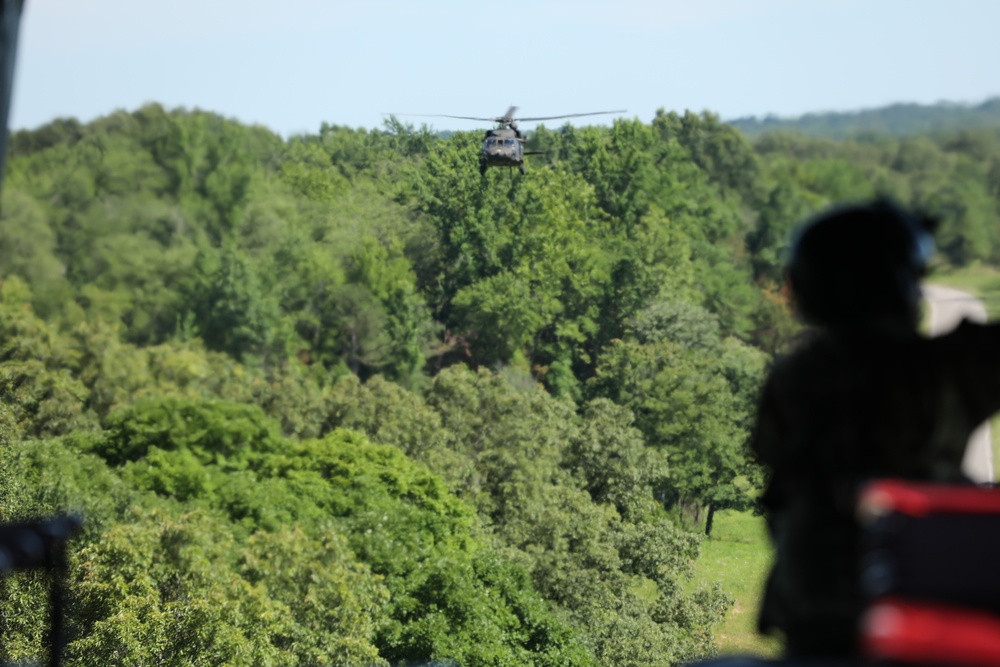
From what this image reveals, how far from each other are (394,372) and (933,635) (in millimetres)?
53382

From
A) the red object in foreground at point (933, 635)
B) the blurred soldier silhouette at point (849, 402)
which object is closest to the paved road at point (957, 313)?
the blurred soldier silhouette at point (849, 402)

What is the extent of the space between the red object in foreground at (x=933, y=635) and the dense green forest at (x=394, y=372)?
10.3 ft

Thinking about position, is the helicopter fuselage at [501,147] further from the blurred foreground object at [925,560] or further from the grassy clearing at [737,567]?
the blurred foreground object at [925,560]

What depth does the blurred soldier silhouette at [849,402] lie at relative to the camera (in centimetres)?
176

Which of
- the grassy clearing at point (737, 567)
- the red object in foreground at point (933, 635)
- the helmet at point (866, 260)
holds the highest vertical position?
the helmet at point (866, 260)

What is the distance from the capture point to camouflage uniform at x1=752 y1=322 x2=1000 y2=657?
1.75 metres

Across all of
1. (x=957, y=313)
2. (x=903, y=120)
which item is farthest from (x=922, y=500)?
(x=903, y=120)

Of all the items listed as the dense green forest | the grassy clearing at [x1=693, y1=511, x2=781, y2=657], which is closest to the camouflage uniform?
the dense green forest

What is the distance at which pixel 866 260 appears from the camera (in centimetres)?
186

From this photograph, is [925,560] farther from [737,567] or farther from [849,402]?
[737,567]

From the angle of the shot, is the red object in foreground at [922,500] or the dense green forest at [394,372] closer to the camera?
the red object in foreground at [922,500]

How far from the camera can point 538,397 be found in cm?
4506

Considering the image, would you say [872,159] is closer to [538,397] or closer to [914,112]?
[914,112]

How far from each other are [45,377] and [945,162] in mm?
34373
